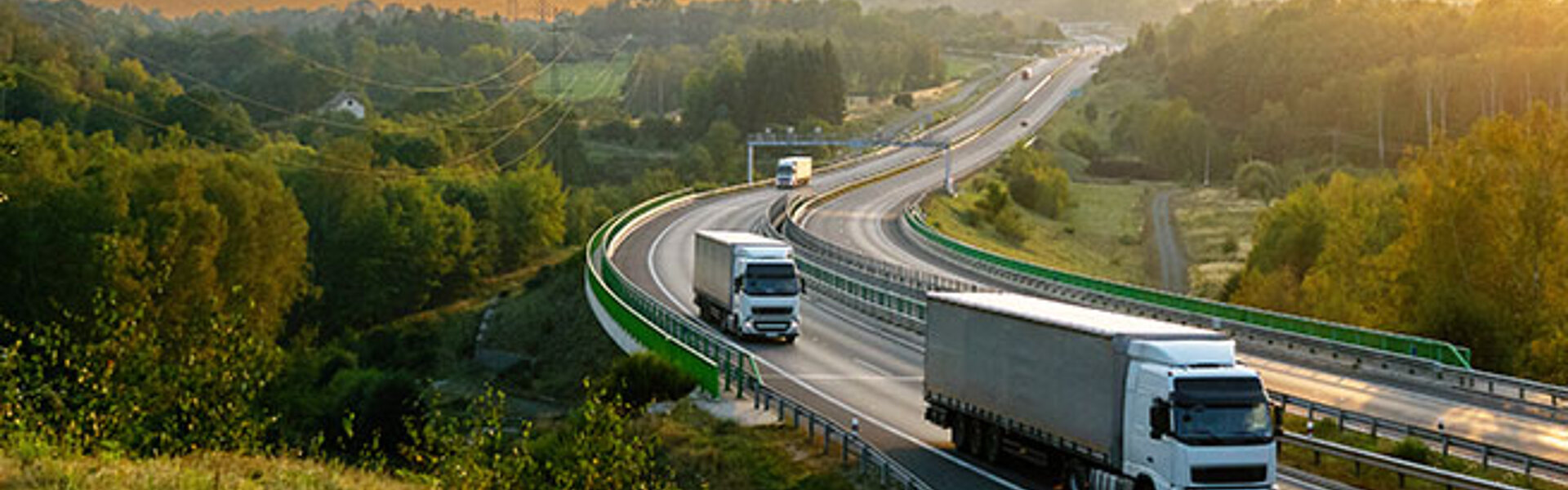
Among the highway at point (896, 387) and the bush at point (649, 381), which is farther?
the bush at point (649, 381)

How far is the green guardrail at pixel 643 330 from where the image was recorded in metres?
43.0

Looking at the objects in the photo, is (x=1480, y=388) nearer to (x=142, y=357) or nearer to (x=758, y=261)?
(x=758, y=261)

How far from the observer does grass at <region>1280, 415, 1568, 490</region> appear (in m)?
32.1

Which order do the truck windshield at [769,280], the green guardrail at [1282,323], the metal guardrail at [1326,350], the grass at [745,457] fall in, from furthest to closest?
the truck windshield at [769,280] < the green guardrail at [1282,323] < the metal guardrail at [1326,350] < the grass at [745,457]

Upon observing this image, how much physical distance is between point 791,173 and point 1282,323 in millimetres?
80976

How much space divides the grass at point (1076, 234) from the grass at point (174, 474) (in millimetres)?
89859

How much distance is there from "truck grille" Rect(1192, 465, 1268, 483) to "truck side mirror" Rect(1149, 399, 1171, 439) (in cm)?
77

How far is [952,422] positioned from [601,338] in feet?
125

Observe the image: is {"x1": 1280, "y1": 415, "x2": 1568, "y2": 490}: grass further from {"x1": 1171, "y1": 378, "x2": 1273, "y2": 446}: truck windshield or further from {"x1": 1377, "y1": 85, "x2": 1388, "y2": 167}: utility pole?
{"x1": 1377, "y1": 85, "x2": 1388, "y2": 167}: utility pole

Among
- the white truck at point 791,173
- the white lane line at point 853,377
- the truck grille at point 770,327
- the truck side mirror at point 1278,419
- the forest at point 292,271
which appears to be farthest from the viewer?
the white truck at point 791,173

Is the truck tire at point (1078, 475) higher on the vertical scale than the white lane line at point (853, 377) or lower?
higher

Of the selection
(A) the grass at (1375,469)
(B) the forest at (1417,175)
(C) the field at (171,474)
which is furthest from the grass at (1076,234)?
(C) the field at (171,474)

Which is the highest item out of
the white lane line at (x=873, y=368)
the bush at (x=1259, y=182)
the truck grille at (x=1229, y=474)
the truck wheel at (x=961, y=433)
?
the truck grille at (x=1229, y=474)

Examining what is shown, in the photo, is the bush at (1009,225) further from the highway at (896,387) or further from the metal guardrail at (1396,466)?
the metal guardrail at (1396,466)
